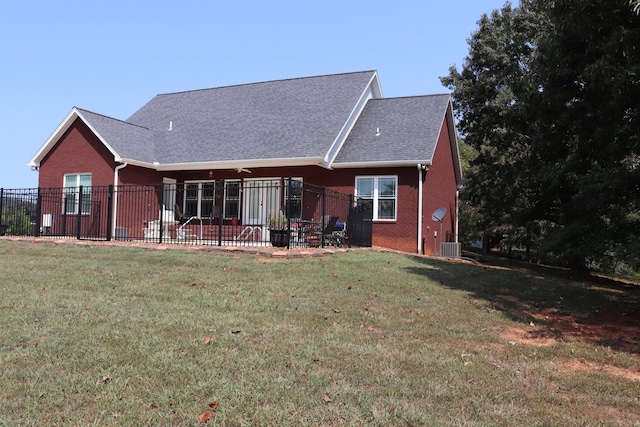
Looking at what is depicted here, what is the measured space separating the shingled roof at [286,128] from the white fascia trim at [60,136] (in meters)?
0.04

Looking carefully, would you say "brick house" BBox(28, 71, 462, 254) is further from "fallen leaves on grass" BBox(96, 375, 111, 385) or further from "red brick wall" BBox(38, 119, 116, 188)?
"fallen leaves on grass" BBox(96, 375, 111, 385)

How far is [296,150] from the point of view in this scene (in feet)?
58.9

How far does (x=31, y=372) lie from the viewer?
13.3 feet

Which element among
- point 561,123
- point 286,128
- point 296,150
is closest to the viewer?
point 561,123

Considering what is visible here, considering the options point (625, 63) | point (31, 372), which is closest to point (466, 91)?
point (625, 63)

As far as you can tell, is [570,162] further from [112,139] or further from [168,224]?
[112,139]

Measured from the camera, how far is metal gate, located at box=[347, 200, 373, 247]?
625 inches

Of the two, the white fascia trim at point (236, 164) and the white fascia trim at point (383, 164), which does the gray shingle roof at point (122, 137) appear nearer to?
the white fascia trim at point (236, 164)

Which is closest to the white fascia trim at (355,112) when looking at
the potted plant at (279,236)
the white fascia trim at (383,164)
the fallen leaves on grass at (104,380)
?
the white fascia trim at (383,164)

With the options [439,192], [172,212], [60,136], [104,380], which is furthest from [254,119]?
[104,380]

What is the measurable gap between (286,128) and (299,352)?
15.8 meters

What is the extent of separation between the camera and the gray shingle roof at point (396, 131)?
17.8 metres

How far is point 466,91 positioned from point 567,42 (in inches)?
Result: 550

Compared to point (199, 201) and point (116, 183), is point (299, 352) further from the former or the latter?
point (199, 201)
